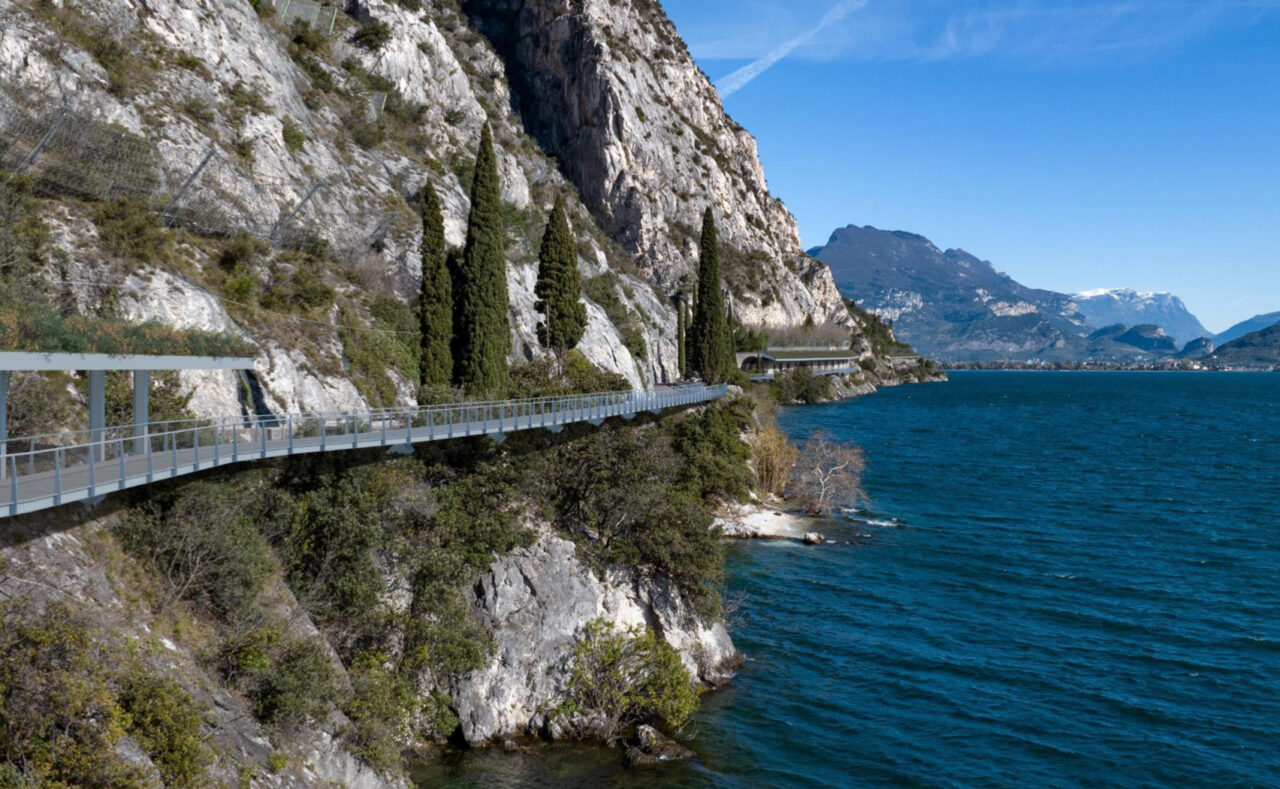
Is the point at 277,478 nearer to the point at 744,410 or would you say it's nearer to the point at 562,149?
the point at 744,410

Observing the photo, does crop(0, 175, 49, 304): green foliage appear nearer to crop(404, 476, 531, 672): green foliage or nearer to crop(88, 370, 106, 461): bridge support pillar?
crop(88, 370, 106, 461): bridge support pillar

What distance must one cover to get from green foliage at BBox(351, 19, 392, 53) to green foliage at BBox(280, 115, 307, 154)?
101ft

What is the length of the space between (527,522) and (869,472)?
5296 centimetres

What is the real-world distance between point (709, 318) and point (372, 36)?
144 feet

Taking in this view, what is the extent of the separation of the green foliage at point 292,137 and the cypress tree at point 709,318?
41.6m

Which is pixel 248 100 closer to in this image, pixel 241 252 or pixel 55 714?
pixel 241 252

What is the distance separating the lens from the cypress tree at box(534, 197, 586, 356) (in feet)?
204

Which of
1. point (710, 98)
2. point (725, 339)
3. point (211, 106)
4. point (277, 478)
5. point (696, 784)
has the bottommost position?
point (696, 784)

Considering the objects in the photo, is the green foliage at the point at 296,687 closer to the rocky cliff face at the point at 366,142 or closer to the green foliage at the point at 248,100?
the rocky cliff face at the point at 366,142

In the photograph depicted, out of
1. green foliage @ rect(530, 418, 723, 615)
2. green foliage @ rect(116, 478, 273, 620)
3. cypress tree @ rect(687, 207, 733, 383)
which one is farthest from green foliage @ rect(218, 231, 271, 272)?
cypress tree @ rect(687, 207, 733, 383)

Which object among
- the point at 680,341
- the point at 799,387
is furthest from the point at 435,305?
the point at 799,387

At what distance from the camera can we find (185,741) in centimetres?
1622

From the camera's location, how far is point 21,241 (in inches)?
1192

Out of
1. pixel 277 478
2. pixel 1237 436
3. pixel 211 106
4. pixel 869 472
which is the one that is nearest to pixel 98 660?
pixel 277 478
